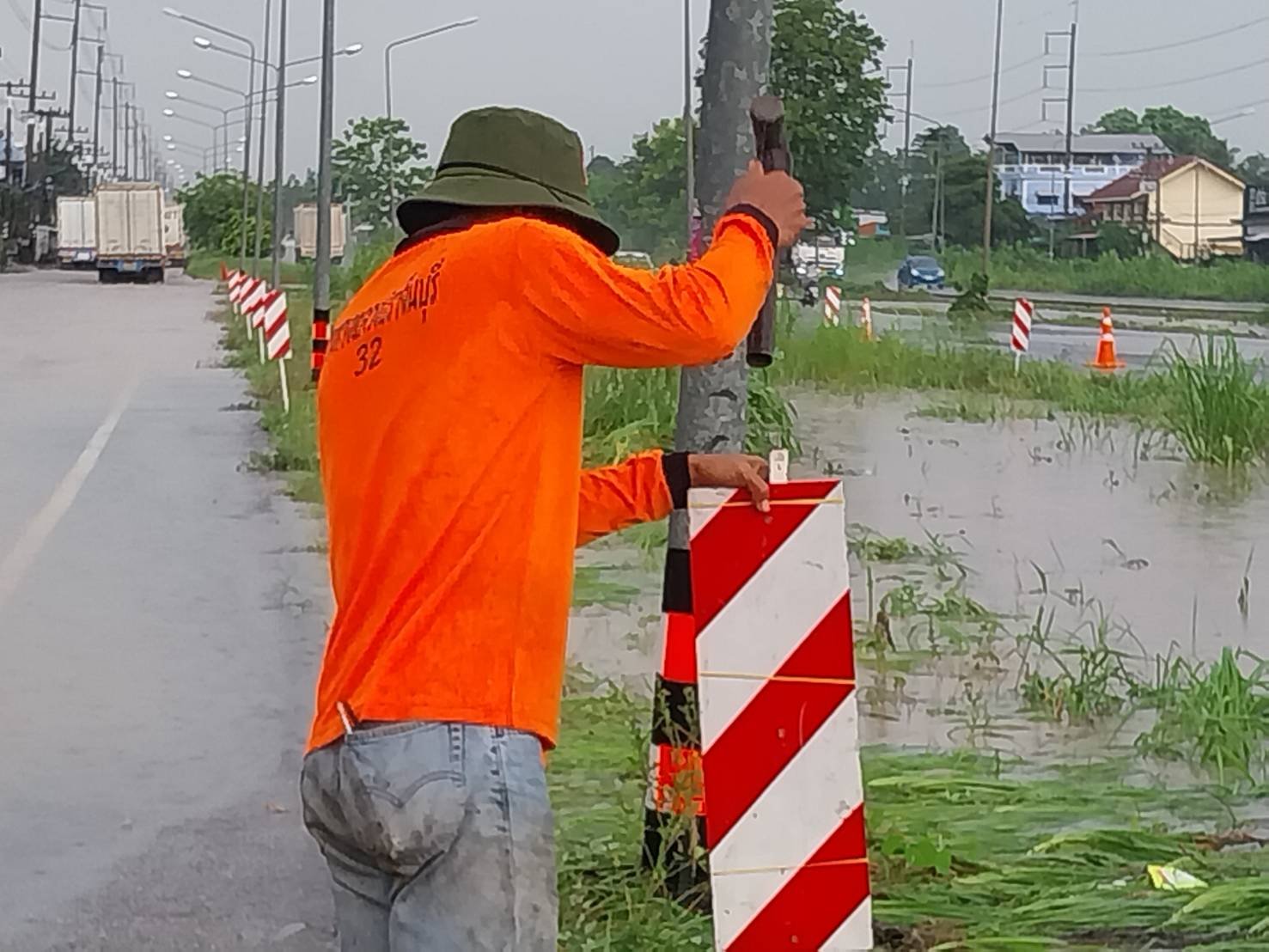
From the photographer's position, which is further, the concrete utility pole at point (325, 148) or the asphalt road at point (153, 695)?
the concrete utility pole at point (325, 148)

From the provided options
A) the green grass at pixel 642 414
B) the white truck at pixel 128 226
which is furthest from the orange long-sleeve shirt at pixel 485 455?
the white truck at pixel 128 226

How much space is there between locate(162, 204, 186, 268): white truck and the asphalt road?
52.9 meters

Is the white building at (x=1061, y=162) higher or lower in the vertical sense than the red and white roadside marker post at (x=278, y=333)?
higher

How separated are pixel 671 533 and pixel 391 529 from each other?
7.47 ft

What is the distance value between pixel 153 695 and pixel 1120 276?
184 ft

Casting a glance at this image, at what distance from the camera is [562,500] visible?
328cm

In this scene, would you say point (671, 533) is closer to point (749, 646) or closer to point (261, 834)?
point (749, 646)

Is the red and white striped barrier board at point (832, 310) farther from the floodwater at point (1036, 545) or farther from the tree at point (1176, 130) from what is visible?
the tree at point (1176, 130)

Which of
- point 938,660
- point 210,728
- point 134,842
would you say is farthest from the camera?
point 938,660

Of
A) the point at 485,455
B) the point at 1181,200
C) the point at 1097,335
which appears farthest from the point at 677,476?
the point at 1181,200

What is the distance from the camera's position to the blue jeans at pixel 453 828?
3113mm

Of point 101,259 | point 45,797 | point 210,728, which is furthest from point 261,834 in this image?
point 101,259

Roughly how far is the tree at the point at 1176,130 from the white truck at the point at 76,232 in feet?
157

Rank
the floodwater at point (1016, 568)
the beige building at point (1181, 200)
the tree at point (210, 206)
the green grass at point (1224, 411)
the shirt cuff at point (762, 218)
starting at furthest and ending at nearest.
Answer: the tree at point (210, 206) → the beige building at point (1181, 200) → the green grass at point (1224, 411) → the floodwater at point (1016, 568) → the shirt cuff at point (762, 218)
